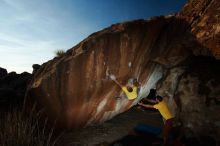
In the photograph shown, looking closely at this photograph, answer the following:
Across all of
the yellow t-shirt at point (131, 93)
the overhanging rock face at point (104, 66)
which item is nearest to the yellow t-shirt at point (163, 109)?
the yellow t-shirt at point (131, 93)

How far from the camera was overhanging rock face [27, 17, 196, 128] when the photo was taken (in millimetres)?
8148

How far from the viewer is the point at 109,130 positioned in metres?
9.14

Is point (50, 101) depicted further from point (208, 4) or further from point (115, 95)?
point (208, 4)

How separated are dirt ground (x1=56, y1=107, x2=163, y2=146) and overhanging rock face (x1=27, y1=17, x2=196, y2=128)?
0.33 m

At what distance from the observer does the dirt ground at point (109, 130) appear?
7.99 m

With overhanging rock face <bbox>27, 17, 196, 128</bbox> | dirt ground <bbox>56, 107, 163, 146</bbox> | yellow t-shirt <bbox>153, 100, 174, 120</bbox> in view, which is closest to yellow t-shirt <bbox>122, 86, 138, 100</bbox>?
overhanging rock face <bbox>27, 17, 196, 128</bbox>

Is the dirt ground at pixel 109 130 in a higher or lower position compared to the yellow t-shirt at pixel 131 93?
lower

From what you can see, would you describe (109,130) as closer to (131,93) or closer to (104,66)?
(131,93)

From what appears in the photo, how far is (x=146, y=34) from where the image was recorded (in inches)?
345

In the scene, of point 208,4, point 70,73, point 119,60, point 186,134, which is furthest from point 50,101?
point 208,4

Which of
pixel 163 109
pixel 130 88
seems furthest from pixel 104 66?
pixel 163 109

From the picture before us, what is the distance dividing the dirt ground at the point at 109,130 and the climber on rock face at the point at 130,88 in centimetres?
131

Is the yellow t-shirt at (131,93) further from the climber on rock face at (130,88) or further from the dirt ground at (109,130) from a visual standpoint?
the dirt ground at (109,130)

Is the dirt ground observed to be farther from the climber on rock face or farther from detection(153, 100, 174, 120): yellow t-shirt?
detection(153, 100, 174, 120): yellow t-shirt
